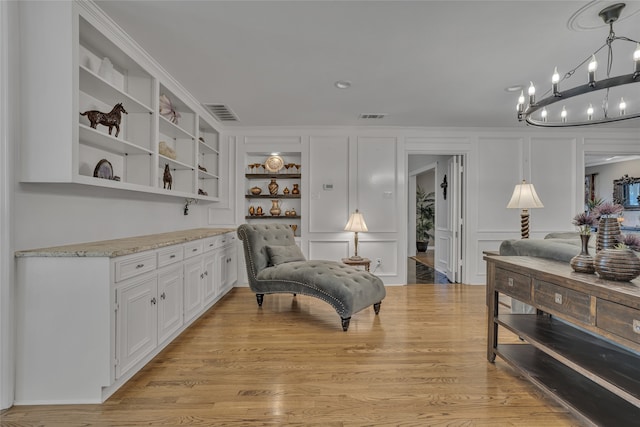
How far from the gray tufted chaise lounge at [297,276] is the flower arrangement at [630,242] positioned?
192 cm

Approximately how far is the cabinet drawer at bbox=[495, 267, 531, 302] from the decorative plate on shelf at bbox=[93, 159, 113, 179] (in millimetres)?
2983

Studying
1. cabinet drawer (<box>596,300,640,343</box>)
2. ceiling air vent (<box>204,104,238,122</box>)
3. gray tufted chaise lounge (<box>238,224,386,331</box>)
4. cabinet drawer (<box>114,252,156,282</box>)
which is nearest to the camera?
cabinet drawer (<box>596,300,640,343</box>)

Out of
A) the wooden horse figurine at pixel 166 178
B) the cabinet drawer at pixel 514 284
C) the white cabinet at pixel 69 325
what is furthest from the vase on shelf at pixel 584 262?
the wooden horse figurine at pixel 166 178

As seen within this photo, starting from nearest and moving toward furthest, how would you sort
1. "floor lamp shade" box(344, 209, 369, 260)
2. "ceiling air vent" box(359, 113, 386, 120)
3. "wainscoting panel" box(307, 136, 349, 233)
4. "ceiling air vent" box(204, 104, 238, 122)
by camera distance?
"ceiling air vent" box(204, 104, 238, 122) → "ceiling air vent" box(359, 113, 386, 120) → "floor lamp shade" box(344, 209, 369, 260) → "wainscoting panel" box(307, 136, 349, 233)

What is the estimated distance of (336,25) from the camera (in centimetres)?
219

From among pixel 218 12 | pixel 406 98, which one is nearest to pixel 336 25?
pixel 218 12

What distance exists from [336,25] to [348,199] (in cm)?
281

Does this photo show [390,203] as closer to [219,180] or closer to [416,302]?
[416,302]

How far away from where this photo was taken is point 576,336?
1.87 m

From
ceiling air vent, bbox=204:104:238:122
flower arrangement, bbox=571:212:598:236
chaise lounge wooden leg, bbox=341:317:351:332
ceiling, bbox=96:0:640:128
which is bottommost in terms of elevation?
chaise lounge wooden leg, bbox=341:317:351:332

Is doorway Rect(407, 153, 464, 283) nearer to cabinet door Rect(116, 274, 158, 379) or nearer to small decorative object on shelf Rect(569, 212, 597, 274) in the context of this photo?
small decorative object on shelf Rect(569, 212, 597, 274)

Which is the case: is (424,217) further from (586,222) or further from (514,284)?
(586,222)

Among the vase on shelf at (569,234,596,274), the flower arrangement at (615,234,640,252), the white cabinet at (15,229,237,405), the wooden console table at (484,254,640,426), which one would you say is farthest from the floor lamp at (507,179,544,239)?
the white cabinet at (15,229,237,405)

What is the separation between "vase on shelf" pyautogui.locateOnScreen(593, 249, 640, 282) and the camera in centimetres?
138
